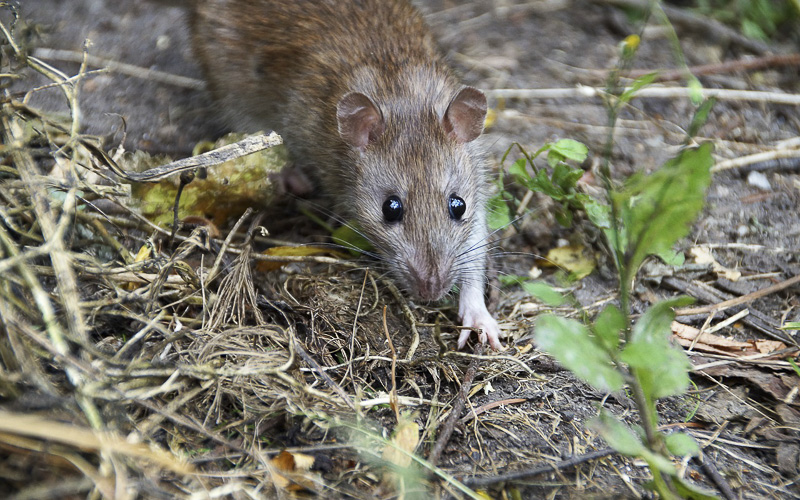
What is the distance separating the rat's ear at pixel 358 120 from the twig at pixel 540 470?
2.26 m

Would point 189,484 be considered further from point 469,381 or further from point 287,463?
point 469,381

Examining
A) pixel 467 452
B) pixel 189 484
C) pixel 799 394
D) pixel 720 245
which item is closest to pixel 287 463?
pixel 189 484

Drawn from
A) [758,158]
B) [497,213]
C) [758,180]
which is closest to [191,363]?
[497,213]

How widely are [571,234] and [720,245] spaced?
95 cm

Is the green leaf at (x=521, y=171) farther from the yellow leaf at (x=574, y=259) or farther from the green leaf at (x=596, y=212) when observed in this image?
the yellow leaf at (x=574, y=259)

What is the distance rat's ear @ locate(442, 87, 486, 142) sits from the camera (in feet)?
13.3

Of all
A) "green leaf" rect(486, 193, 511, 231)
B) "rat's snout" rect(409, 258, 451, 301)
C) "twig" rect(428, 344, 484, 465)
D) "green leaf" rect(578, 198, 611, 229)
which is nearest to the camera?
"twig" rect(428, 344, 484, 465)

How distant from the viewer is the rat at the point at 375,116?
3.85 metres

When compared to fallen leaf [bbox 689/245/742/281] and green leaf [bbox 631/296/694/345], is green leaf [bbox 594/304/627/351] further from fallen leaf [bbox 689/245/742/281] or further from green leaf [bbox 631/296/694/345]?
fallen leaf [bbox 689/245/742/281]

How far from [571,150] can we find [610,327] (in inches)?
75.1

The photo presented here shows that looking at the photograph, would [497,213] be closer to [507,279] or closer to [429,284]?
[507,279]

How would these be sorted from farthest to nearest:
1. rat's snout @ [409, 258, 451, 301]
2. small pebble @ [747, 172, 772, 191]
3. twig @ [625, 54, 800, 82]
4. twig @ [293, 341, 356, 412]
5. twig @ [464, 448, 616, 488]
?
1. twig @ [625, 54, 800, 82]
2. small pebble @ [747, 172, 772, 191]
3. rat's snout @ [409, 258, 451, 301]
4. twig @ [293, 341, 356, 412]
5. twig @ [464, 448, 616, 488]

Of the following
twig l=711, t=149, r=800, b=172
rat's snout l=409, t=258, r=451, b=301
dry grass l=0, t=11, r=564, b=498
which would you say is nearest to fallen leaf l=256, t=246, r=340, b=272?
dry grass l=0, t=11, r=564, b=498

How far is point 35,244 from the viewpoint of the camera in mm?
3270
